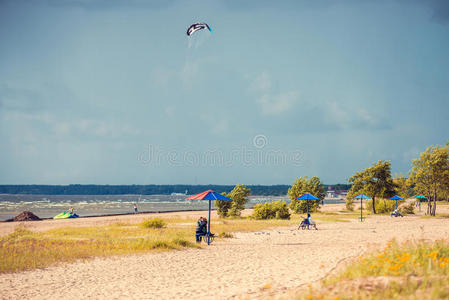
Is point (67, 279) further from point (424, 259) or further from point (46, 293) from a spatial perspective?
point (424, 259)

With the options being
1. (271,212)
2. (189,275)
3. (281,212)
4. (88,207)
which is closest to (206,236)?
(189,275)

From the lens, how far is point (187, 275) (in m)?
→ 10.8

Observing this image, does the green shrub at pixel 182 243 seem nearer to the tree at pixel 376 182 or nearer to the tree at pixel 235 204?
the tree at pixel 235 204

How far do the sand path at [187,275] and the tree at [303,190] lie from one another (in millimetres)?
24865

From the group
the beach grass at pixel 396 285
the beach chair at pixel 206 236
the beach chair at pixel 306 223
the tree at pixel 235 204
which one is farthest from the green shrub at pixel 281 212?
the beach grass at pixel 396 285

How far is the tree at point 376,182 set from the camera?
40875 mm

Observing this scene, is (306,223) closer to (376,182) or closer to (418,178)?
(418,178)

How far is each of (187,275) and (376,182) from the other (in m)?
35.2

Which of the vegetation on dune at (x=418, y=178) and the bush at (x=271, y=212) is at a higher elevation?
the vegetation on dune at (x=418, y=178)

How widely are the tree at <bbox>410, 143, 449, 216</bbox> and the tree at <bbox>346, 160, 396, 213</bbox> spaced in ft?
17.1

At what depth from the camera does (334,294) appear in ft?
20.6

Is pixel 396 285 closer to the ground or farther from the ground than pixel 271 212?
farther from the ground

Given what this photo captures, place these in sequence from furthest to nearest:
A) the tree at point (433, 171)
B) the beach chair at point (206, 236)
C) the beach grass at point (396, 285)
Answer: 1. the tree at point (433, 171)
2. the beach chair at point (206, 236)
3. the beach grass at point (396, 285)

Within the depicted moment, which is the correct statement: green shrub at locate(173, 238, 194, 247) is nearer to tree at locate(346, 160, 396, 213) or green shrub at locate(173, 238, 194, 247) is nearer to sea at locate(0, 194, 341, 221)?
tree at locate(346, 160, 396, 213)
